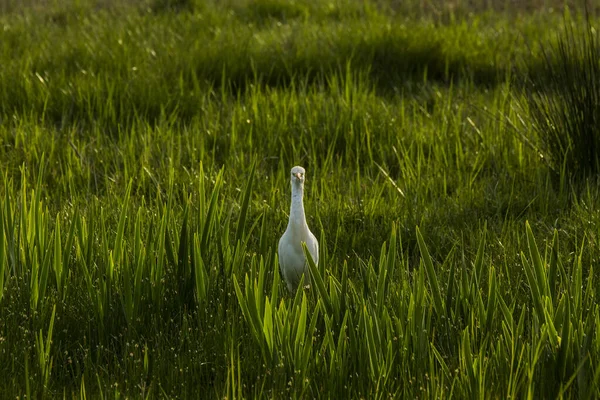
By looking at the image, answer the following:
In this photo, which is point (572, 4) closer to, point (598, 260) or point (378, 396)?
point (598, 260)

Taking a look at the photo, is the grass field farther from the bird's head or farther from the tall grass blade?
the bird's head

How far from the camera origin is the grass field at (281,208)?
252cm

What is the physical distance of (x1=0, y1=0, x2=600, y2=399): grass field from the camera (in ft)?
8.25

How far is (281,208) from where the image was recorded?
3.91 meters

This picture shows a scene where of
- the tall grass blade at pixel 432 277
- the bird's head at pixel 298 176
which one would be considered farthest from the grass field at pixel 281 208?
the bird's head at pixel 298 176

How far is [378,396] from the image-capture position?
94.4 inches

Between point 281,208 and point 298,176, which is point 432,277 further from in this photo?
point 281,208

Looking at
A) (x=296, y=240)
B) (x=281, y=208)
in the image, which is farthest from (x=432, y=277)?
(x=281, y=208)

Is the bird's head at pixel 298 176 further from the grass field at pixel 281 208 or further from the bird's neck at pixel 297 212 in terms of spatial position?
the grass field at pixel 281 208

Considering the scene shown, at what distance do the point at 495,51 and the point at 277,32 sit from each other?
5.04 ft

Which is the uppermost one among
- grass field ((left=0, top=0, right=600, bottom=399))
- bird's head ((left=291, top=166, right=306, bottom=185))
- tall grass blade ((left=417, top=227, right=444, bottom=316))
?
bird's head ((left=291, top=166, right=306, bottom=185))

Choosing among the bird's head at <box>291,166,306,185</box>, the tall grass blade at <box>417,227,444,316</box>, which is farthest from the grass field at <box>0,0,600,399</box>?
the bird's head at <box>291,166,306,185</box>

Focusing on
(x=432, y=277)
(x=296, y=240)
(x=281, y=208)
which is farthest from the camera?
(x=281, y=208)

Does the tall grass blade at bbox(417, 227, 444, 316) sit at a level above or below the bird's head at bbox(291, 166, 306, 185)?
below
